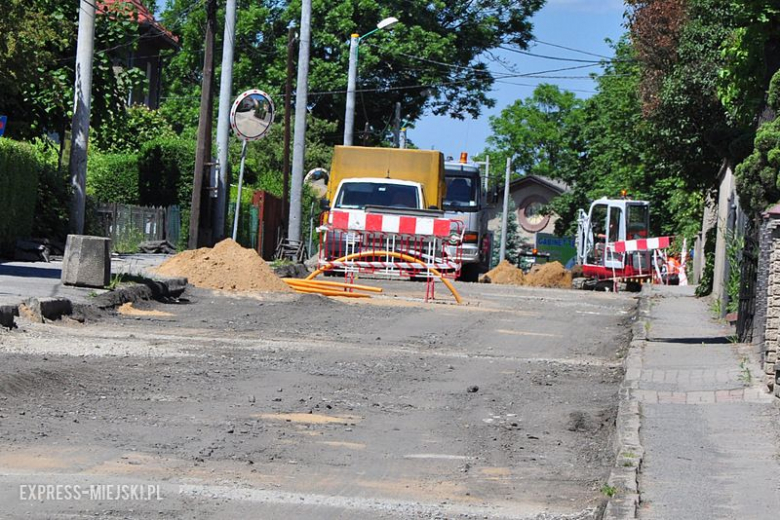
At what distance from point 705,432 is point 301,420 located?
Answer: 2775 millimetres

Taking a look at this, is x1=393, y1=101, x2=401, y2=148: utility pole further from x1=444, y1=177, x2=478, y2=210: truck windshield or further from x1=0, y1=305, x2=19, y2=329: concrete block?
x1=0, y1=305, x2=19, y2=329: concrete block

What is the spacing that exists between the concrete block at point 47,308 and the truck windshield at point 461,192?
2238 centimetres

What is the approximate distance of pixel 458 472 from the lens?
7684 mm

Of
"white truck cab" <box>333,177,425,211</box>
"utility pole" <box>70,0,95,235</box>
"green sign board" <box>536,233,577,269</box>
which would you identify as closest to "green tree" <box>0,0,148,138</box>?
"utility pole" <box>70,0,95,235</box>

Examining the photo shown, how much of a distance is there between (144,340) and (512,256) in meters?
80.2

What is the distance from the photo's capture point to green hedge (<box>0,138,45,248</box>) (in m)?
23.2

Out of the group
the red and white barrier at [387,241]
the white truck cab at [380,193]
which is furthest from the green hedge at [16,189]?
the white truck cab at [380,193]

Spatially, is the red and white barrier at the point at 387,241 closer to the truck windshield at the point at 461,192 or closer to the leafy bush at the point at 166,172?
the leafy bush at the point at 166,172

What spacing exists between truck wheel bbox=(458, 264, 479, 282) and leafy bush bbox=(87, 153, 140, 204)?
887cm

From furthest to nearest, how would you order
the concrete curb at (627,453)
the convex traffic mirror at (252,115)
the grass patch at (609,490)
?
the convex traffic mirror at (252,115), the grass patch at (609,490), the concrete curb at (627,453)

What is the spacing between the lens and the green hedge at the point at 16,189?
23.2 meters

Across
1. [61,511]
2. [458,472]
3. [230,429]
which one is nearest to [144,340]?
[230,429]

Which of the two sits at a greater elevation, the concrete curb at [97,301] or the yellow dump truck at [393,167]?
the yellow dump truck at [393,167]

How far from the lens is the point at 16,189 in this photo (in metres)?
24.0
